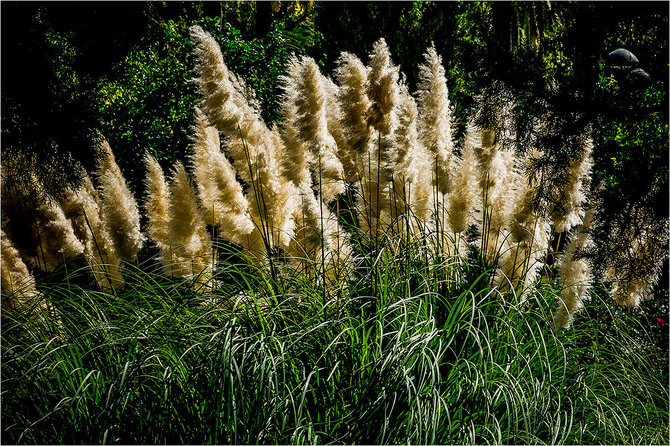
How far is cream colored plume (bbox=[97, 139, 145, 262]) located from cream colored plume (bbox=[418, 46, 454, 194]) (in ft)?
5.68

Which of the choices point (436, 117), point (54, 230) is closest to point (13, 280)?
point (54, 230)

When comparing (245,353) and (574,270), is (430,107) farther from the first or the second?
(245,353)

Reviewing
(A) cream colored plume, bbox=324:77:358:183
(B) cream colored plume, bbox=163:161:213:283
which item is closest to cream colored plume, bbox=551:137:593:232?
(A) cream colored plume, bbox=324:77:358:183

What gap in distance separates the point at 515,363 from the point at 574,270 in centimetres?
82

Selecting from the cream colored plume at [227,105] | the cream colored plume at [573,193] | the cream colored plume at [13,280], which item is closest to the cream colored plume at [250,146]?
the cream colored plume at [227,105]

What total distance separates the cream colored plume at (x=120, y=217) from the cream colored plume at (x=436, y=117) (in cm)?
173

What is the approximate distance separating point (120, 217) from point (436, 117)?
1.88m

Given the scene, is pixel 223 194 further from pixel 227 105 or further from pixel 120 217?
pixel 120 217

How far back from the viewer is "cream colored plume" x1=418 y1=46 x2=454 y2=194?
3.16m

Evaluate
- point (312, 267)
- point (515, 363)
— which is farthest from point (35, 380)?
point (515, 363)

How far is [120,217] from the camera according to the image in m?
3.58

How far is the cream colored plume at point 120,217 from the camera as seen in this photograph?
3574 mm

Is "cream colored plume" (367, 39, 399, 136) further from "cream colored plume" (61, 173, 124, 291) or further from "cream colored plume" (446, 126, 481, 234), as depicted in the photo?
"cream colored plume" (61, 173, 124, 291)

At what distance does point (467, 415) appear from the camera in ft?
7.41
